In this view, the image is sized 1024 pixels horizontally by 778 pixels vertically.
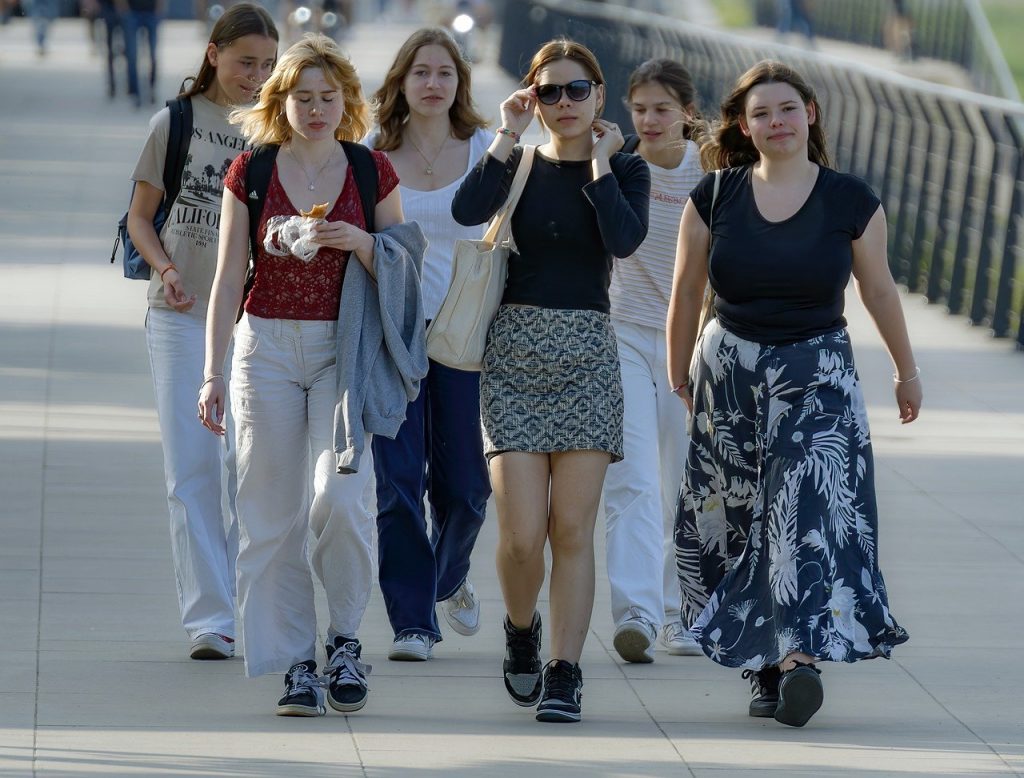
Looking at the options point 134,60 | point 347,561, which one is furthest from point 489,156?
point 134,60

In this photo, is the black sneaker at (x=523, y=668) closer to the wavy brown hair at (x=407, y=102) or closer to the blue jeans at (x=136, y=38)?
the wavy brown hair at (x=407, y=102)

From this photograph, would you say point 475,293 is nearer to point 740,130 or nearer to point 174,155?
point 740,130

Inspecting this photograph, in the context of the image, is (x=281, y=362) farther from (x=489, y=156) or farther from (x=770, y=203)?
(x=770, y=203)

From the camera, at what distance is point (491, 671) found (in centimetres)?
662

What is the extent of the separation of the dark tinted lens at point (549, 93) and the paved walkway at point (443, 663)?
1701 mm

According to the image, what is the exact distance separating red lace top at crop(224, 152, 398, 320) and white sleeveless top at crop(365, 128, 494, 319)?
37.3 inches

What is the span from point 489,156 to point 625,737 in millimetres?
1612

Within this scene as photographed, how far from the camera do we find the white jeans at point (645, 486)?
6758 millimetres

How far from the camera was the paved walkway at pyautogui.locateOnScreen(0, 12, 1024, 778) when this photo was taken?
5.55 m

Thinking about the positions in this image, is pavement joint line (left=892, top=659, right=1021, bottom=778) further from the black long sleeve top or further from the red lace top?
the red lace top

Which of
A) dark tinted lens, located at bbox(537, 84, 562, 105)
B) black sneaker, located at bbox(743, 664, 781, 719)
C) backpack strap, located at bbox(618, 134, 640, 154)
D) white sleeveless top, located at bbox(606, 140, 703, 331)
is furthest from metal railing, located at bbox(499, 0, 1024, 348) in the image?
dark tinted lens, located at bbox(537, 84, 562, 105)

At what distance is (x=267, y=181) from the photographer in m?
5.91

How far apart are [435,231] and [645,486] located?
104 cm

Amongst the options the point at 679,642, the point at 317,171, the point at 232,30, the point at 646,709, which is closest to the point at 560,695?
the point at 646,709
